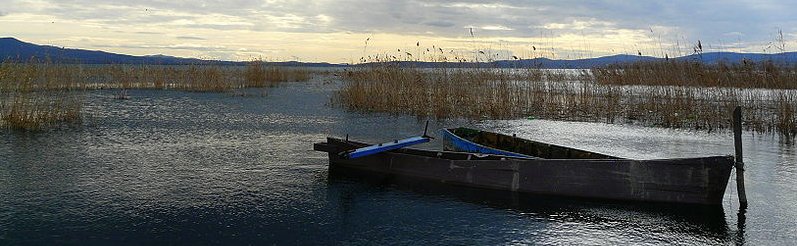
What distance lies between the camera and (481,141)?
11.1 metres

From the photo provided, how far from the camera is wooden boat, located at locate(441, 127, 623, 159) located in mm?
9109

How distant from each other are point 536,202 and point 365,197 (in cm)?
224

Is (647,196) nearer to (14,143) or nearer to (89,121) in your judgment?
(14,143)

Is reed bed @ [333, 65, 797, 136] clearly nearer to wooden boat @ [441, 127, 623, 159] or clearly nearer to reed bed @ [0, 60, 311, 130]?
wooden boat @ [441, 127, 623, 159]

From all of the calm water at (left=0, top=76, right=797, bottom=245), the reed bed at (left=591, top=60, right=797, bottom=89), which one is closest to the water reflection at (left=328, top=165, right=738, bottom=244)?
the calm water at (left=0, top=76, right=797, bottom=245)

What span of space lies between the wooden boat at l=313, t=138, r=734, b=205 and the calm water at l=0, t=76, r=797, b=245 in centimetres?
18

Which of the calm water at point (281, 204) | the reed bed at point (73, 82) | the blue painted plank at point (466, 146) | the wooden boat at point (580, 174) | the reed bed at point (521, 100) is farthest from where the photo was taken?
the reed bed at point (521, 100)

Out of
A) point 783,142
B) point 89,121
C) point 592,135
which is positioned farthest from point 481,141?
point 89,121

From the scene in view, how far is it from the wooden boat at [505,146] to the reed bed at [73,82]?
9359mm

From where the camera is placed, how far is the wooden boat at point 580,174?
283 inches

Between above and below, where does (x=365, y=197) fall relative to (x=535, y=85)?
below

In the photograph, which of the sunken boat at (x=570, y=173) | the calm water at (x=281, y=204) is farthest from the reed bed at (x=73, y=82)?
the sunken boat at (x=570, y=173)

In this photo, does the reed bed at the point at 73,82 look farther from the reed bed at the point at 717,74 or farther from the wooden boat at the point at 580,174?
the reed bed at the point at 717,74

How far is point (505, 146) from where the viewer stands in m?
10.8
